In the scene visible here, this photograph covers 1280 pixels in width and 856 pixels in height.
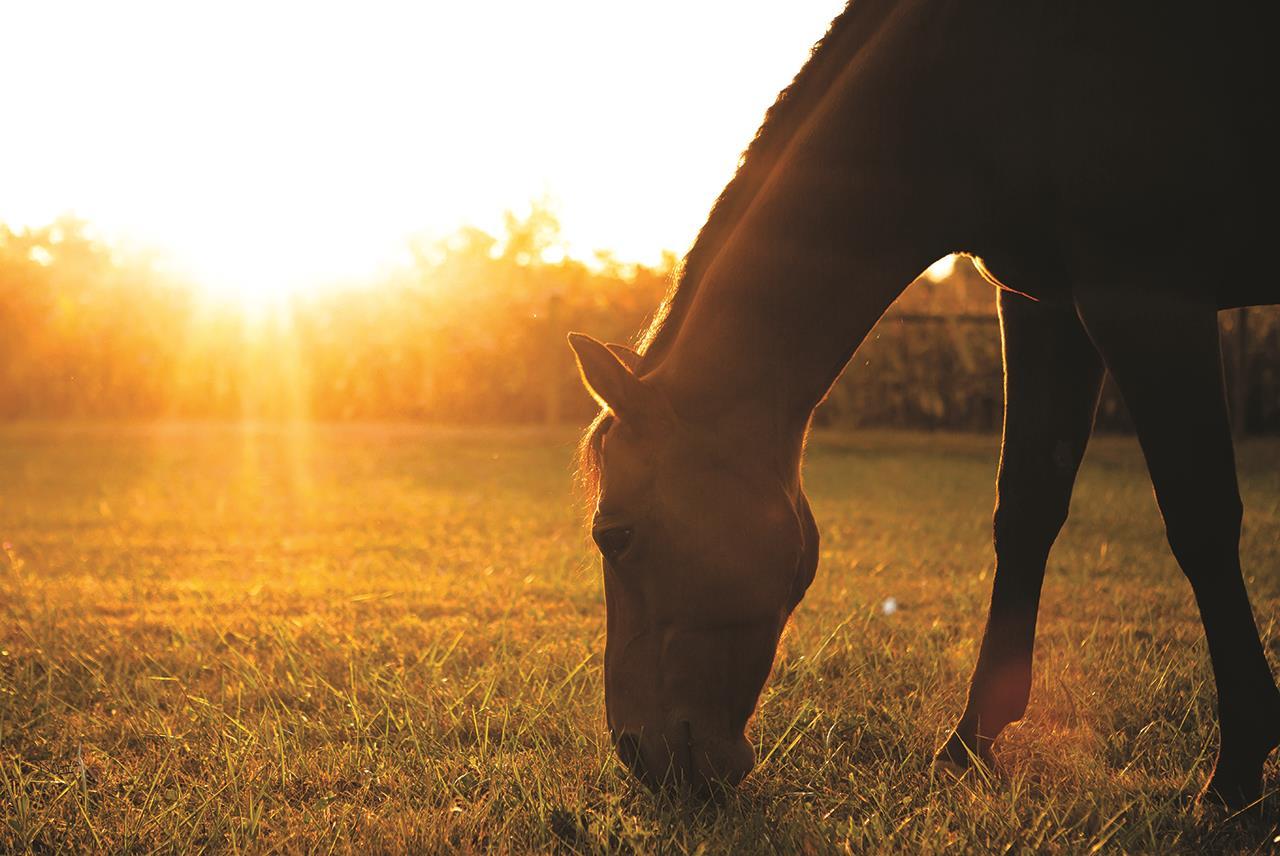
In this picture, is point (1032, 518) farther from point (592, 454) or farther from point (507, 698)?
point (507, 698)

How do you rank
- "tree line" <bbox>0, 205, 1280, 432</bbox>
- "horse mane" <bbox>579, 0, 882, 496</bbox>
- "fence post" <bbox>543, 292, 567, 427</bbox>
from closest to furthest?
"horse mane" <bbox>579, 0, 882, 496</bbox>
"tree line" <bbox>0, 205, 1280, 432</bbox>
"fence post" <bbox>543, 292, 567, 427</bbox>

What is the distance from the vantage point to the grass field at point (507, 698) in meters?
2.03

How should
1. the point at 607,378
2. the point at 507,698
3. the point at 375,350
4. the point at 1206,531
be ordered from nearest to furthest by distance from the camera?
1. the point at 607,378
2. the point at 1206,531
3. the point at 507,698
4. the point at 375,350

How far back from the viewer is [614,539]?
2008mm

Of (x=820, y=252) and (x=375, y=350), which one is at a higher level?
(x=375, y=350)

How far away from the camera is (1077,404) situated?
249 cm

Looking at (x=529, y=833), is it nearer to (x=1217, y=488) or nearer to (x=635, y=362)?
(x=635, y=362)

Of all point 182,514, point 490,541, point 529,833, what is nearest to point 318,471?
point 182,514

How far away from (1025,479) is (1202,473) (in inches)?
21.1

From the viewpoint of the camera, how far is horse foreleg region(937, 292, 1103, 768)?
2.44m

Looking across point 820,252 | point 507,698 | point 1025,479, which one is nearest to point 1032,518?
point 1025,479

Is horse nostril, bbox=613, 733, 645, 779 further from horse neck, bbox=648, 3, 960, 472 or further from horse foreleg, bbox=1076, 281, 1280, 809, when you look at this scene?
horse foreleg, bbox=1076, 281, 1280, 809

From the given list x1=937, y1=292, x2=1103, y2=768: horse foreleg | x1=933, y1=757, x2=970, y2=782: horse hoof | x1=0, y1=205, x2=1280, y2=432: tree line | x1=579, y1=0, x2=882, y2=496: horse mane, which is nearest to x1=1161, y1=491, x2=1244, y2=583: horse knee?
x1=937, y1=292, x2=1103, y2=768: horse foreleg

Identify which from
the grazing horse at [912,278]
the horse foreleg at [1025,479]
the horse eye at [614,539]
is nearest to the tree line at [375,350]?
the horse foreleg at [1025,479]
